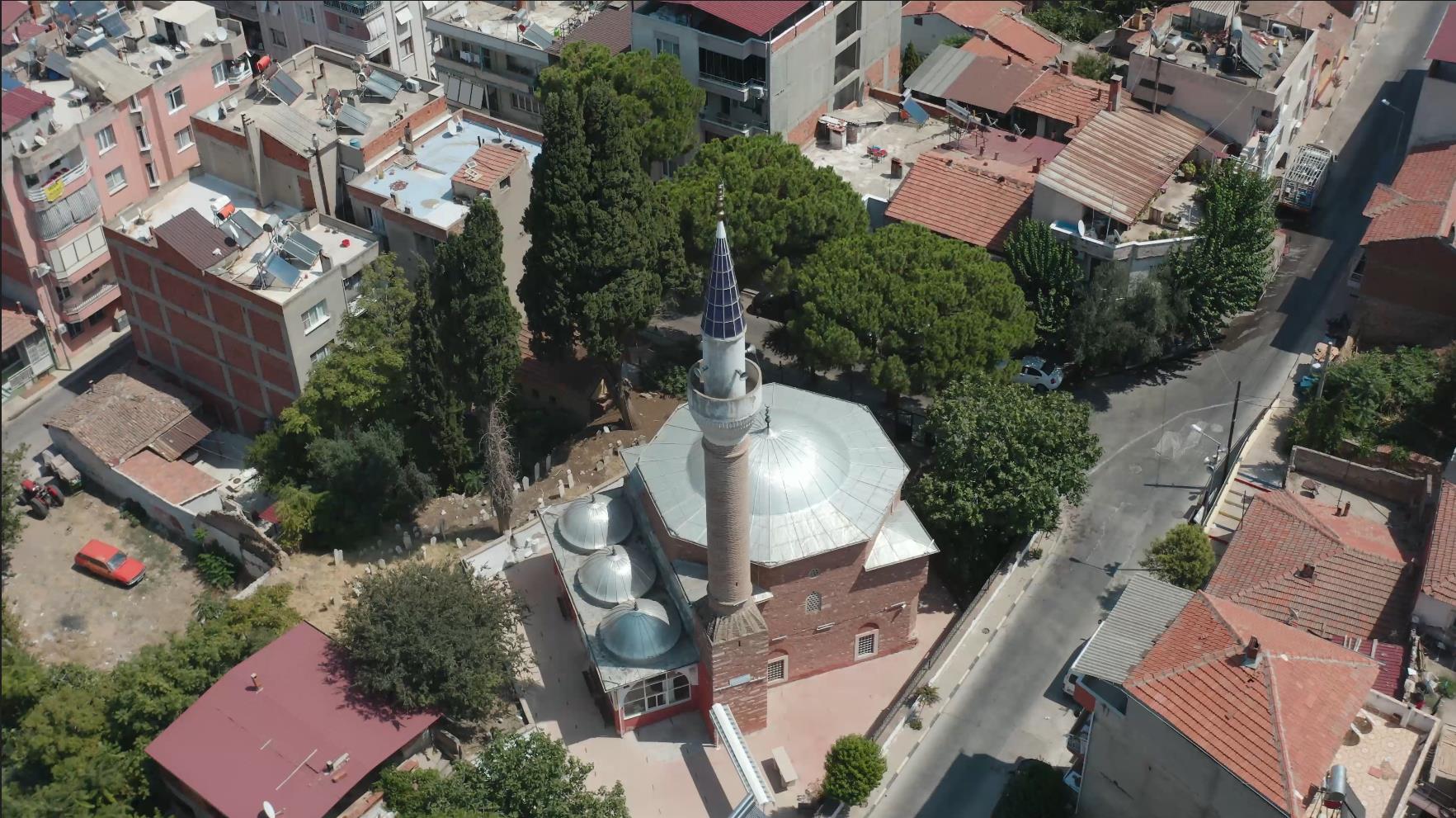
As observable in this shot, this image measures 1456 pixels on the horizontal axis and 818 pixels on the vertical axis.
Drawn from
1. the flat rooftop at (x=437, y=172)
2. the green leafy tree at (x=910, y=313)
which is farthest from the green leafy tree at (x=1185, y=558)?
the flat rooftop at (x=437, y=172)

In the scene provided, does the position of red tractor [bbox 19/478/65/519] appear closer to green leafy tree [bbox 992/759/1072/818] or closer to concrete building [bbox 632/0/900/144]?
concrete building [bbox 632/0/900/144]

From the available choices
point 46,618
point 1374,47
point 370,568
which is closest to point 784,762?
point 370,568

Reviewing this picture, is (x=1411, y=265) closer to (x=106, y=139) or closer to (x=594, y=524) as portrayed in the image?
(x=594, y=524)

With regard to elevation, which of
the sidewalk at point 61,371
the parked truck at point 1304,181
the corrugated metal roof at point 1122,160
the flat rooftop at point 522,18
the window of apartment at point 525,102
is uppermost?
the flat rooftop at point 522,18

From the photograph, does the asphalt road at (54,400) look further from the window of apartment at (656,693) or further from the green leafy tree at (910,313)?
the green leafy tree at (910,313)

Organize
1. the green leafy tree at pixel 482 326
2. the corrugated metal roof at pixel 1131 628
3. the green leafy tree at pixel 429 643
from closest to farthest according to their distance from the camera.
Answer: the corrugated metal roof at pixel 1131 628 < the green leafy tree at pixel 429 643 < the green leafy tree at pixel 482 326

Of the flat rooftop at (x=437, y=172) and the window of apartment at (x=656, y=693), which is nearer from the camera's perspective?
the window of apartment at (x=656, y=693)

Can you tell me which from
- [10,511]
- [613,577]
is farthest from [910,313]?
[10,511]

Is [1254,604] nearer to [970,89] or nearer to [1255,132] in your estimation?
[1255,132]
